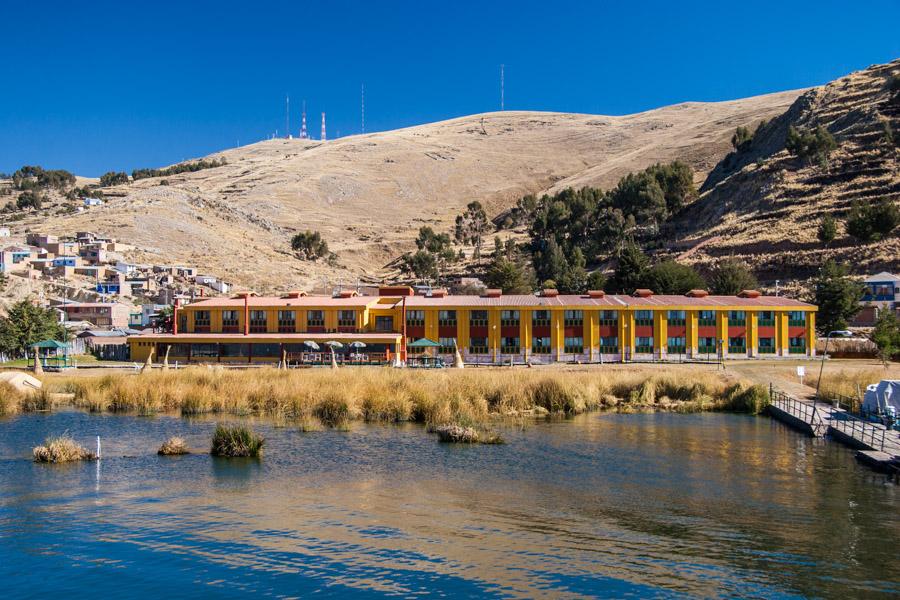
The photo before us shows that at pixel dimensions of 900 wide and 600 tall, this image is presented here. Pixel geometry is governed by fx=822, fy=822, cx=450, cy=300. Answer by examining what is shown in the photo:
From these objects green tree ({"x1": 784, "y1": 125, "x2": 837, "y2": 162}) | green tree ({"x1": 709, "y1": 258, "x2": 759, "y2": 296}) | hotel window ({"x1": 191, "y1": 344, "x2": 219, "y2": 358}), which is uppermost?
green tree ({"x1": 784, "y1": 125, "x2": 837, "y2": 162})

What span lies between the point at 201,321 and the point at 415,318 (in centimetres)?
1952

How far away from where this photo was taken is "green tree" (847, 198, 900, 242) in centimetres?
10494

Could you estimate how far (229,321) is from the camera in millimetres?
72875

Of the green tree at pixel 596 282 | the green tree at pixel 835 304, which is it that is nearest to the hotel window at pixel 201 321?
the green tree at pixel 596 282

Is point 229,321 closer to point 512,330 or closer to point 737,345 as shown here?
point 512,330

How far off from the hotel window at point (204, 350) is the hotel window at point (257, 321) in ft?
12.0

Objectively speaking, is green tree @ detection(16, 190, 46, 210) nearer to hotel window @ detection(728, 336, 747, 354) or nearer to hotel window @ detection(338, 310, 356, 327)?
hotel window @ detection(338, 310, 356, 327)

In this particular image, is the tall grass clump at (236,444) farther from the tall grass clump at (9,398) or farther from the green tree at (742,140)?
the green tree at (742,140)

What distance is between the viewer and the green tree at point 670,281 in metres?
91.1

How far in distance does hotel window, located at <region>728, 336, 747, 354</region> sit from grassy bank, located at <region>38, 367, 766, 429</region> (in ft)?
68.9

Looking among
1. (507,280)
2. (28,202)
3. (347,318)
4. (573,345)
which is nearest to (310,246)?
(507,280)

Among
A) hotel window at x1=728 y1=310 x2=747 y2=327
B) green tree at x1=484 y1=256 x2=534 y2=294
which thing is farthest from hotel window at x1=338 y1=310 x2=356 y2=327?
green tree at x1=484 y1=256 x2=534 y2=294

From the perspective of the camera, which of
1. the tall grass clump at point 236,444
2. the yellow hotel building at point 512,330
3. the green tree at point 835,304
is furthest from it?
the green tree at point 835,304

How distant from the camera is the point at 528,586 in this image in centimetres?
1911
